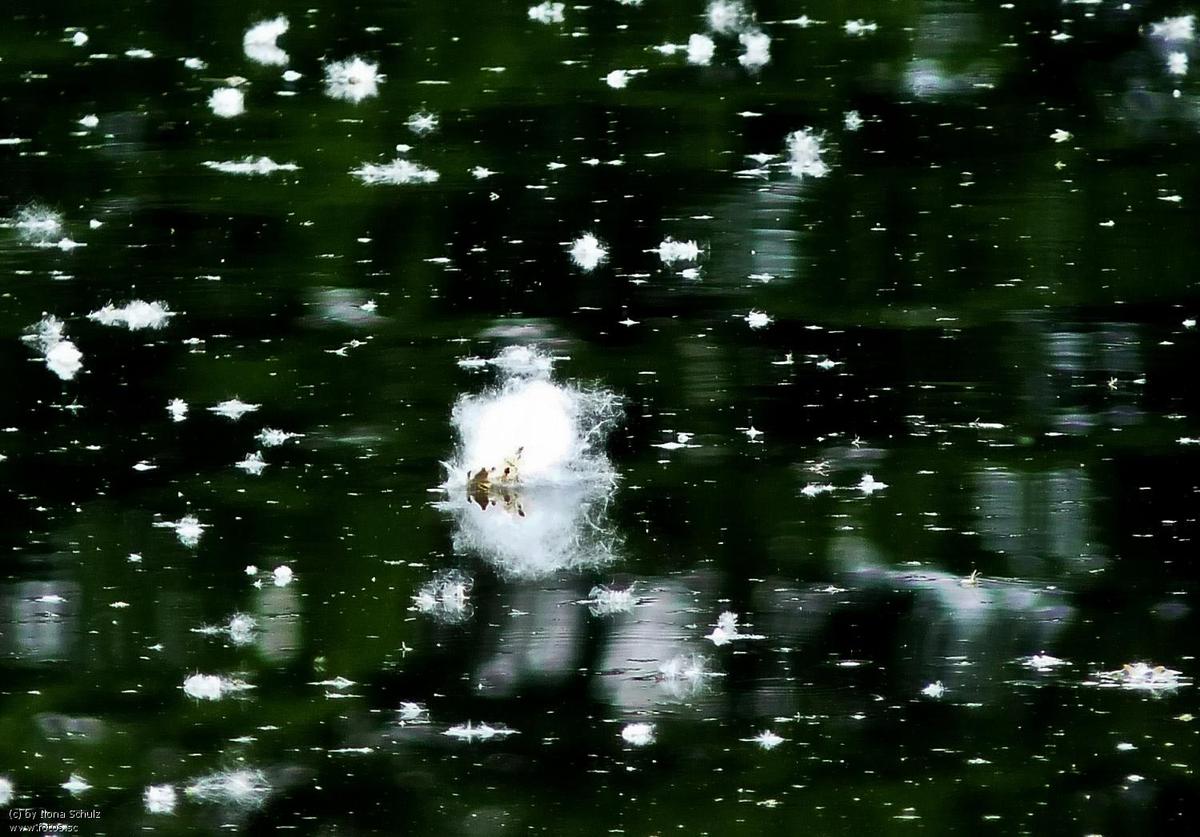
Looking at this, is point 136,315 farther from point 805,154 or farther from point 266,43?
point 805,154

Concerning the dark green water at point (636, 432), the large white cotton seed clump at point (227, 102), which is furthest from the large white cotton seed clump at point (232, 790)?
the large white cotton seed clump at point (227, 102)

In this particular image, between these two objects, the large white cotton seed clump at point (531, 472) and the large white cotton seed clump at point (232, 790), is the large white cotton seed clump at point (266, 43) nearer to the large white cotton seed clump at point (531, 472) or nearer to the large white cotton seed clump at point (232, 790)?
the large white cotton seed clump at point (531, 472)

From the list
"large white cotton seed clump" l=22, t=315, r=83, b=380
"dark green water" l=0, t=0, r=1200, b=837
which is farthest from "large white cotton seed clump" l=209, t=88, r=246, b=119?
"large white cotton seed clump" l=22, t=315, r=83, b=380

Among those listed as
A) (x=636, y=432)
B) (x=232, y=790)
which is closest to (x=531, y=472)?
(x=636, y=432)

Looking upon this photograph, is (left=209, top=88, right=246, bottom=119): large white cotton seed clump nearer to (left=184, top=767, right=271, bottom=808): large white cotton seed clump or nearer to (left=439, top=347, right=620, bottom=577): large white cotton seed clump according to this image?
(left=439, top=347, right=620, bottom=577): large white cotton seed clump

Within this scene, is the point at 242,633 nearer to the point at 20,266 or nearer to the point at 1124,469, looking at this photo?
the point at 20,266

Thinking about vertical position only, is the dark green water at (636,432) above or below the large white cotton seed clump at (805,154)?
below

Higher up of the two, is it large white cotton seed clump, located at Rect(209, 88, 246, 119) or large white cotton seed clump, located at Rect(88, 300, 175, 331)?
large white cotton seed clump, located at Rect(209, 88, 246, 119)

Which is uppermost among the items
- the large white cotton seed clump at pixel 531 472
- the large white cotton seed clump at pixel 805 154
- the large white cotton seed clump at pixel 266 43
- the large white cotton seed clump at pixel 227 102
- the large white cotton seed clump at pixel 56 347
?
the large white cotton seed clump at pixel 266 43

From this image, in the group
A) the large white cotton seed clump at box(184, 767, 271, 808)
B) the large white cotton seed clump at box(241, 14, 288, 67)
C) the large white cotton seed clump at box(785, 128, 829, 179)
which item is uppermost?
the large white cotton seed clump at box(241, 14, 288, 67)
